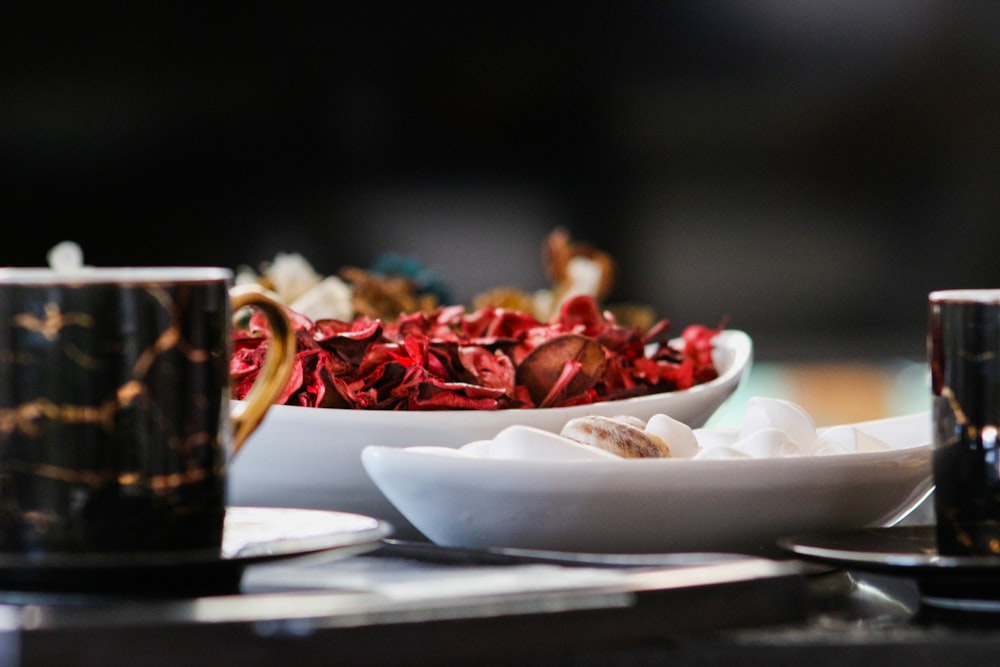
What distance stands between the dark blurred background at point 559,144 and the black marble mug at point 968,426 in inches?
117

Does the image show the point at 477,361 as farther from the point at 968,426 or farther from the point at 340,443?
the point at 968,426

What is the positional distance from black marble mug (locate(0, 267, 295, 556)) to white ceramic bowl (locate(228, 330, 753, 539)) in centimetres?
17

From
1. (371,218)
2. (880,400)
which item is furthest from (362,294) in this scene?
(371,218)

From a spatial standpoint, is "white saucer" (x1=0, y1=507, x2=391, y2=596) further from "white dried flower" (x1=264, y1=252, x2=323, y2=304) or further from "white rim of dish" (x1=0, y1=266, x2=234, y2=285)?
"white dried flower" (x1=264, y1=252, x2=323, y2=304)

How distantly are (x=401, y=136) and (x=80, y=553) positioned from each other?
315 centimetres

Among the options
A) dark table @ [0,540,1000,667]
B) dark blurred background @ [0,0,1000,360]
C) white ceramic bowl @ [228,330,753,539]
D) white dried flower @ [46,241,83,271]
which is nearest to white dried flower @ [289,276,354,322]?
white dried flower @ [46,241,83,271]

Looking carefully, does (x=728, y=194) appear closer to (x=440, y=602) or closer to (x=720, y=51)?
(x=720, y=51)

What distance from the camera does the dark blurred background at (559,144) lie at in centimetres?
342

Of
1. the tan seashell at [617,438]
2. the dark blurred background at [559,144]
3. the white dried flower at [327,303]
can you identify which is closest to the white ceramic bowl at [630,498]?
the tan seashell at [617,438]

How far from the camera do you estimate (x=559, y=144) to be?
11.5 ft

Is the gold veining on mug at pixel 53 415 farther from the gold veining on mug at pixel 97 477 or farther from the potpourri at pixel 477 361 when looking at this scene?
the potpourri at pixel 477 361

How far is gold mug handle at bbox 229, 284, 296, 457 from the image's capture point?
484 millimetres

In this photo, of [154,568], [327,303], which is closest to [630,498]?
[154,568]

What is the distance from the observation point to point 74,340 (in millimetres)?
431
